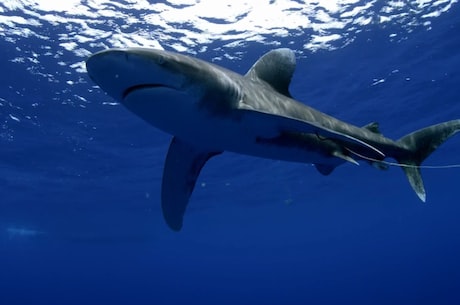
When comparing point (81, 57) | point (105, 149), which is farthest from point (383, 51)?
point (105, 149)

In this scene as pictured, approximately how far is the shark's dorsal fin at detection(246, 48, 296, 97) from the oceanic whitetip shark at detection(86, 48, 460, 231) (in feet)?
0.05

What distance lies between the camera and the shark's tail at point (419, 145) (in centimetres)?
679

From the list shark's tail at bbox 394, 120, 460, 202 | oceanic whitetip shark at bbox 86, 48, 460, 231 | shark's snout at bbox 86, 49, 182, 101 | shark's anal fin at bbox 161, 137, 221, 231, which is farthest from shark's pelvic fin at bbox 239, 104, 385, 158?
shark's tail at bbox 394, 120, 460, 202

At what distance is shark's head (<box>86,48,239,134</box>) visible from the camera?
369cm

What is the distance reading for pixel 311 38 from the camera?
48.1ft

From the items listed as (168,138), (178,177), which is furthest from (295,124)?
(168,138)

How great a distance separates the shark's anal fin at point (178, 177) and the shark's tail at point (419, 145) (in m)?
3.15

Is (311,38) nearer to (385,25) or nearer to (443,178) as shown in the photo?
(385,25)

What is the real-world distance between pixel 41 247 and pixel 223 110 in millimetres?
71942

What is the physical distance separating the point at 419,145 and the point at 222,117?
155 inches

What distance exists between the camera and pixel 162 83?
410 cm

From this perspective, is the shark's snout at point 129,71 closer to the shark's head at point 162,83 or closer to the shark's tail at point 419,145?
the shark's head at point 162,83

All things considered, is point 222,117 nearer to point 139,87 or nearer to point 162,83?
point 162,83

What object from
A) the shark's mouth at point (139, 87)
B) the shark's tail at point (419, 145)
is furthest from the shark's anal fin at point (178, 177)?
the shark's tail at point (419, 145)
